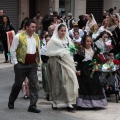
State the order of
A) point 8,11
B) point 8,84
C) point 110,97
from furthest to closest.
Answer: point 8,11 < point 8,84 < point 110,97

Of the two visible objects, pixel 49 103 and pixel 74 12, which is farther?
pixel 74 12

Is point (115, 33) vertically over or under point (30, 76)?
over

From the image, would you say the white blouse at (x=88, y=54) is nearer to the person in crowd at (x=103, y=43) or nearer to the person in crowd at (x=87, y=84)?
the person in crowd at (x=87, y=84)

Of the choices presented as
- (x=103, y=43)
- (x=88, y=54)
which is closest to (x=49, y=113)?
(x=88, y=54)

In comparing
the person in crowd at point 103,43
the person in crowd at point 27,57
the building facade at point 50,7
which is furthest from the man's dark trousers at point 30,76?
the building facade at point 50,7

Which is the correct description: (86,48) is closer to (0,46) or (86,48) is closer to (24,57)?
(24,57)

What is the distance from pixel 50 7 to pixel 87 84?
16.6 meters

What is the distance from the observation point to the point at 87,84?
9641 mm

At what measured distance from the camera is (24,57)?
30.0ft

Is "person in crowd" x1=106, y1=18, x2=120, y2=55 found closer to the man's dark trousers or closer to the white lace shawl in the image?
the white lace shawl

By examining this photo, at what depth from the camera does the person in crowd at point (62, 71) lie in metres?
9.38

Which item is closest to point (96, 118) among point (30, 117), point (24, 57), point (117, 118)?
point (117, 118)

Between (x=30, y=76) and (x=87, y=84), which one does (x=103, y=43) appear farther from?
(x=30, y=76)

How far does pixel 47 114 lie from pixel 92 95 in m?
1.07
